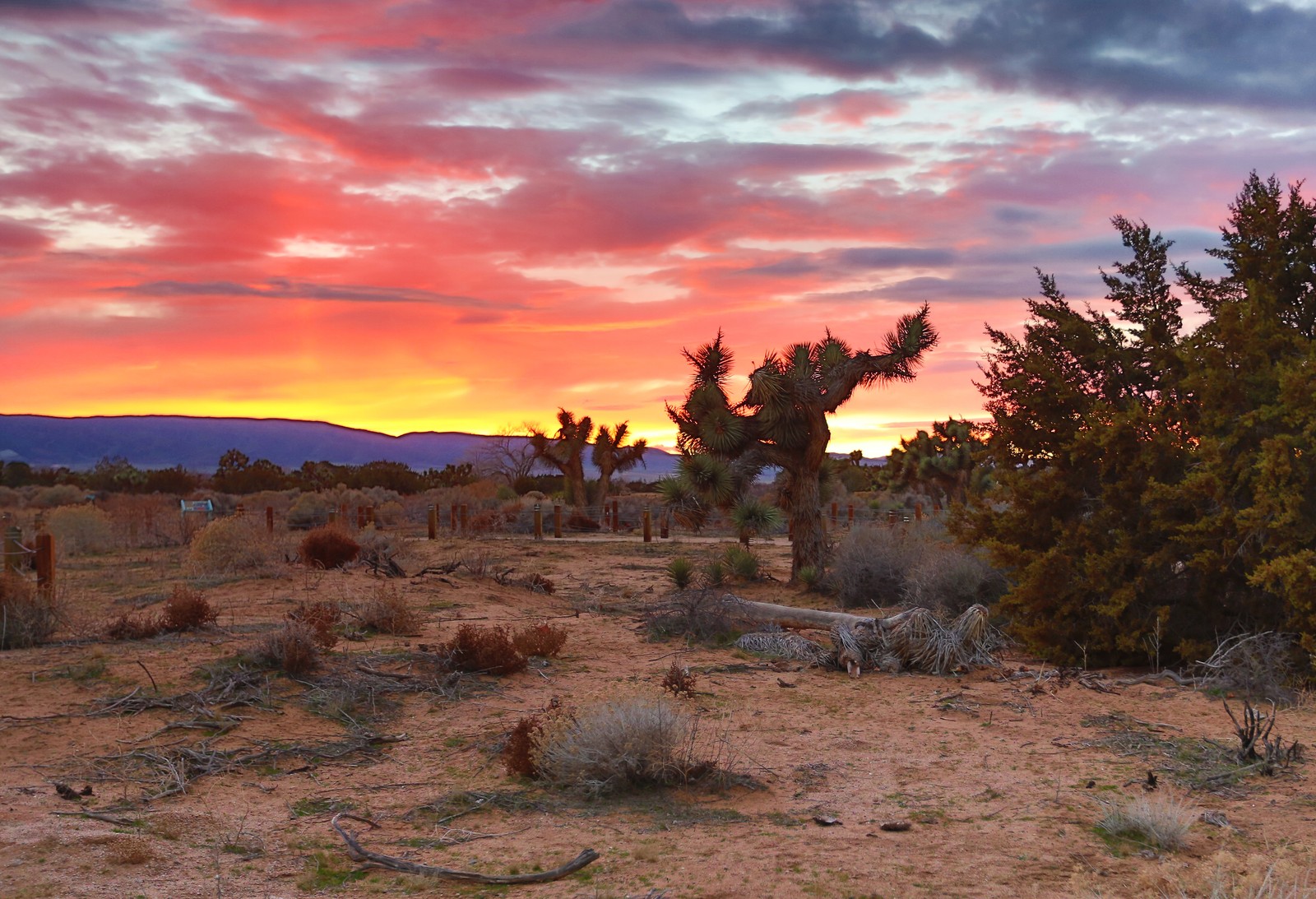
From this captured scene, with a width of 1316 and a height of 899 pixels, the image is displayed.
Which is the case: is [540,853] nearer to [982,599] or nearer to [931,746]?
[931,746]

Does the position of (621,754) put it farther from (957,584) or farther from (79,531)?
(79,531)

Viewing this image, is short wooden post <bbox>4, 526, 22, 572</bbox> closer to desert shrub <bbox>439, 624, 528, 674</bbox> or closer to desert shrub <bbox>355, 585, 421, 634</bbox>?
desert shrub <bbox>355, 585, 421, 634</bbox>

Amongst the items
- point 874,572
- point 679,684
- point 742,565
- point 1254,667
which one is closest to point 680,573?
point 742,565

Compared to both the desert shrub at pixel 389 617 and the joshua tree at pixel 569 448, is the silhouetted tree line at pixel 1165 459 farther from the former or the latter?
the joshua tree at pixel 569 448

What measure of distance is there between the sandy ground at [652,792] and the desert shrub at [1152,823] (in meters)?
0.09

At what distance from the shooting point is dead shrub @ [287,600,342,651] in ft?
34.6

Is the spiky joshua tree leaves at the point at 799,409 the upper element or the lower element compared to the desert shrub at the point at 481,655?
upper

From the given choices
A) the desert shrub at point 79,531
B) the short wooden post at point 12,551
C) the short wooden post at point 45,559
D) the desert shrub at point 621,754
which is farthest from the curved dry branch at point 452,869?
the desert shrub at point 79,531

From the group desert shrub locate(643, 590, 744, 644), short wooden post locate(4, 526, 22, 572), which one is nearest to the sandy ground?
desert shrub locate(643, 590, 744, 644)

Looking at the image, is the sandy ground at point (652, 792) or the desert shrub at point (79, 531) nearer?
the sandy ground at point (652, 792)

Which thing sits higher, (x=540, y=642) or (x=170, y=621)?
(x=170, y=621)

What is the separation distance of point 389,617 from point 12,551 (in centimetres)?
504

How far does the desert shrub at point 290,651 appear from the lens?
9.85 m

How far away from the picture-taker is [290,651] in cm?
984
